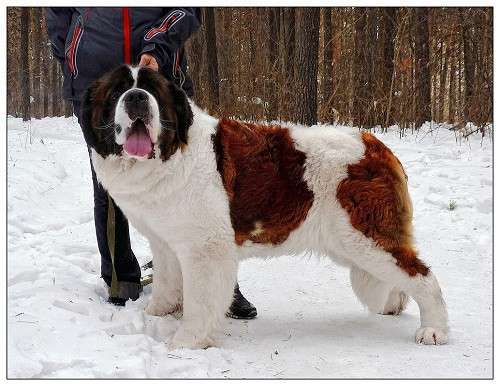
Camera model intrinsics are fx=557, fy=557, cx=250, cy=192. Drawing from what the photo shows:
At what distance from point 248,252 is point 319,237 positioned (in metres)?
0.41

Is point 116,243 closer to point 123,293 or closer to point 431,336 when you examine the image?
point 123,293

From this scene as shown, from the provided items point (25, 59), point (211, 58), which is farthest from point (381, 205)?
point (25, 59)

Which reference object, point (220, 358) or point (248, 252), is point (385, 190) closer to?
point (248, 252)

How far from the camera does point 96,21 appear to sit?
316cm

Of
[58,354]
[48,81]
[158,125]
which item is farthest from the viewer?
[48,81]

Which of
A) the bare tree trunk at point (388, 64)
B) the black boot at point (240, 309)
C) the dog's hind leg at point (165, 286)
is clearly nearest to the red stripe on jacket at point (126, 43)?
the dog's hind leg at point (165, 286)

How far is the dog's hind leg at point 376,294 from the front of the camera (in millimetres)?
3322

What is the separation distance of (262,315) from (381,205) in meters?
1.09

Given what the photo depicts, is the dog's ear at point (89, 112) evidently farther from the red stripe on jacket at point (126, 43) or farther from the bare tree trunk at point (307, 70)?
the bare tree trunk at point (307, 70)

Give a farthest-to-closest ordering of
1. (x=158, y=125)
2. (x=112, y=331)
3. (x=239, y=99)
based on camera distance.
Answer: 1. (x=239, y=99)
2. (x=112, y=331)
3. (x=158, y=125)

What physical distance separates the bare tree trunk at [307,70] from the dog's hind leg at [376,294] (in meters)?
5.66

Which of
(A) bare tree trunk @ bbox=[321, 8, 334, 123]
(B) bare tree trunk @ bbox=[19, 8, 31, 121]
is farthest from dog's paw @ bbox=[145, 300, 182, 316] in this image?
(B) bare tree trunk @ bbox=[19, 8, 31, 121]

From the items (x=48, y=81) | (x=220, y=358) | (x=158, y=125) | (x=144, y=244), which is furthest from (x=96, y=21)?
(x=48, y=81)

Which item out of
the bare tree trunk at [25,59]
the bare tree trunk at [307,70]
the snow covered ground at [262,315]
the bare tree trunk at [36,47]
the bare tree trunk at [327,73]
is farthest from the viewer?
the bare tree trunk at [36,47]
